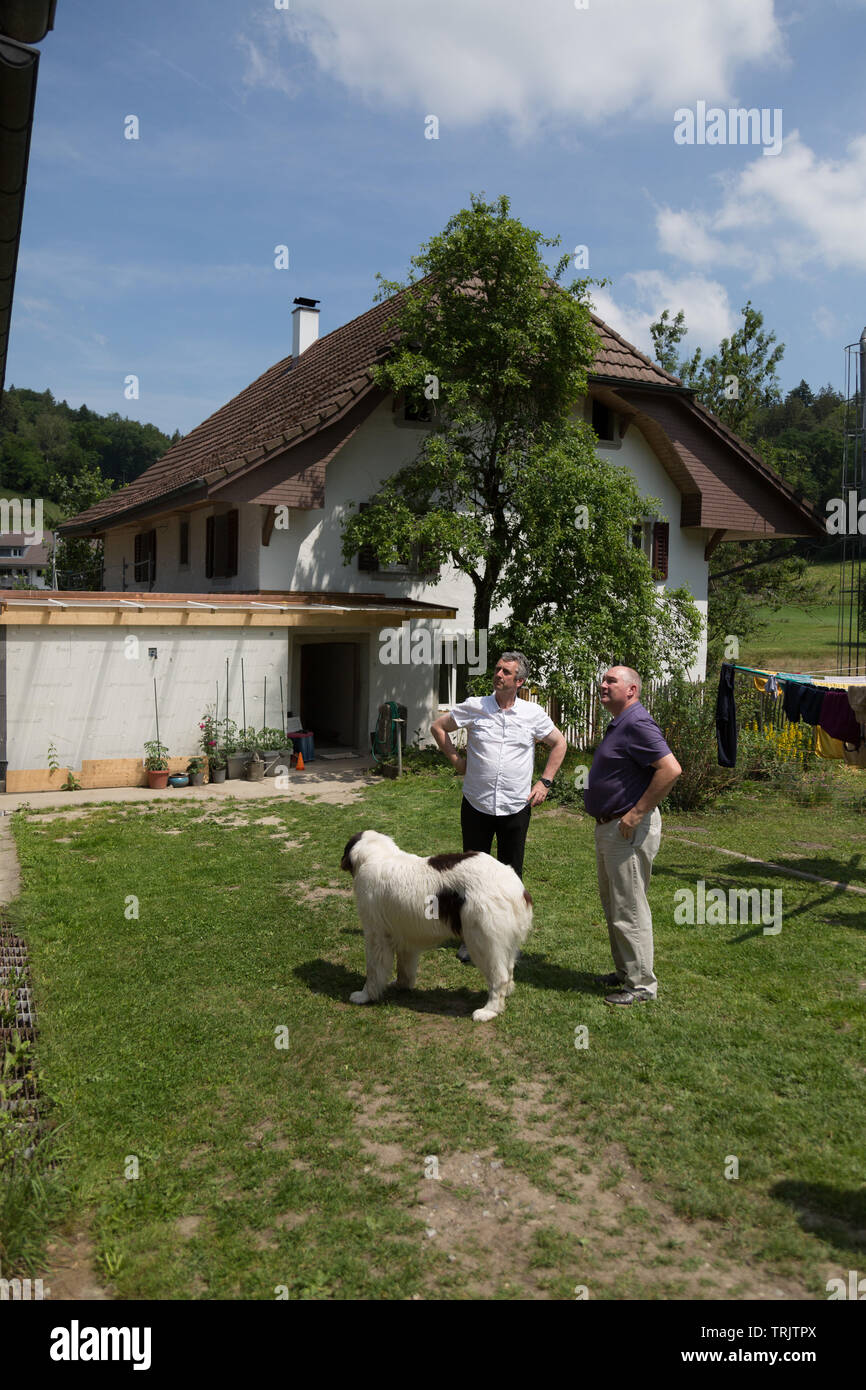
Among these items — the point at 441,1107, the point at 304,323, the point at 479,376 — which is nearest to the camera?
the point at 441,1107

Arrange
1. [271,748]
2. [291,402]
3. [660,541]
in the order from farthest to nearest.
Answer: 1. [660,541]
2. [291,402]
3. [271,748]

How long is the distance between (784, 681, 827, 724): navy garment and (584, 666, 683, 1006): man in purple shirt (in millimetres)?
4507

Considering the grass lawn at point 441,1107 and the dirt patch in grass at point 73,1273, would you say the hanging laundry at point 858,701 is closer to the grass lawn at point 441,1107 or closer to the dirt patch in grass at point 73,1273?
the grass lawn at point 441,1107

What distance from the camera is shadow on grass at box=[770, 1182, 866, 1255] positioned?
371 centimetres

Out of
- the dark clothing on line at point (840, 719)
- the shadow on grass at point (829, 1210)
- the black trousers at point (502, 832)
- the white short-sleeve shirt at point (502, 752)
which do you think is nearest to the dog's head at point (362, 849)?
the black trousers at point (502, 832)

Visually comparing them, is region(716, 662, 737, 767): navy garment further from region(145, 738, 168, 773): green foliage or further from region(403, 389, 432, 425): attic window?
region(403, 389, 432, 425): attic window

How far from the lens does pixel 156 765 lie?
49.8 ft

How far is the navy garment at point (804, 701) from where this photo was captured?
386 inches

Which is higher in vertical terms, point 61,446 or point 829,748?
point 61,446

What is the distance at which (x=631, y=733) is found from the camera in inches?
233

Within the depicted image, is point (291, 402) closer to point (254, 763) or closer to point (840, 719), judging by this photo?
point (254, 763)

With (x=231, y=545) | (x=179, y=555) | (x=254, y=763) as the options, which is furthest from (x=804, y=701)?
(x=179, y=555)

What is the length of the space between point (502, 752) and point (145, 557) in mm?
21824

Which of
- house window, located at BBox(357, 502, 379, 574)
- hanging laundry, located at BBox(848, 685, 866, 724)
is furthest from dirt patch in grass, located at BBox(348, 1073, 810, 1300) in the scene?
house window, located at BBox(357, 502, 379, 574)
